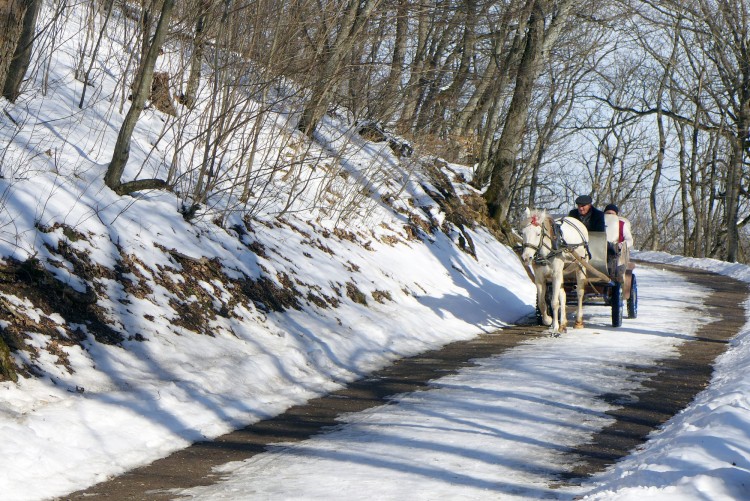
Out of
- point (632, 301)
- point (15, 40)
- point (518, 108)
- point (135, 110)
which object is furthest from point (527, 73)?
point (15, 40)

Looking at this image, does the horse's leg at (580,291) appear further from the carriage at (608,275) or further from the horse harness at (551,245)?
the horse harness at (551,245)

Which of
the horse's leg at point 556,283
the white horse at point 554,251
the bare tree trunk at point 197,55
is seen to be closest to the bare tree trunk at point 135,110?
the bare tree trunk at point 197,55

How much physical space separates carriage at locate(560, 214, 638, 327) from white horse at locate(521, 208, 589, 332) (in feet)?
0.97

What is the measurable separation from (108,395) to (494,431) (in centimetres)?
312

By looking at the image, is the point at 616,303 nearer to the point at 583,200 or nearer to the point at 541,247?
the point at 541,247

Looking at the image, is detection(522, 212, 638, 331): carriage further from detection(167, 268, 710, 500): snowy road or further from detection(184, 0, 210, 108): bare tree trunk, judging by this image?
detection(184, 0, 210, 108): bare tree trunk

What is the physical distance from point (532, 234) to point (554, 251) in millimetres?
428

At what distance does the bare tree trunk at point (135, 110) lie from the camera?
11.0 metres

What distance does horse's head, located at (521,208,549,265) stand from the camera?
1316cm

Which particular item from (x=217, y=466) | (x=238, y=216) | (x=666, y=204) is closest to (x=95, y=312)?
(x=217, y=466)

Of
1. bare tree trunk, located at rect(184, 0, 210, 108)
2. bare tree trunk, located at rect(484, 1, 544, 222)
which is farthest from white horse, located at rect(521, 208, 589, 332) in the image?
bare tree trunk, located at rect(484, 1, 544, 222)

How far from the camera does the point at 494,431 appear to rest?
7.21m

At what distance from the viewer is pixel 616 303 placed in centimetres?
1402

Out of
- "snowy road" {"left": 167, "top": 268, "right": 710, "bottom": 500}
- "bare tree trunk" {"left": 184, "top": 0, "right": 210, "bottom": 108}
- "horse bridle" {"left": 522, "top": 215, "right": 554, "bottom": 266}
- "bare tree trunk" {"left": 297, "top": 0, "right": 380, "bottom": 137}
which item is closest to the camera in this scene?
"snowy road" {"left": 167, "top": 268, "right": 710, "bottom": 500}
